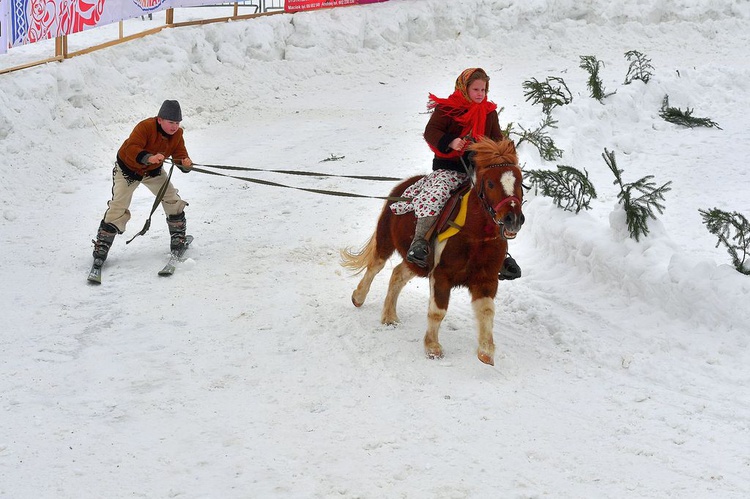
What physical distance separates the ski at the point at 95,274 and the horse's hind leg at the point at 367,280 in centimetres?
262

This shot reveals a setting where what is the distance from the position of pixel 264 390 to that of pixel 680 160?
842cm

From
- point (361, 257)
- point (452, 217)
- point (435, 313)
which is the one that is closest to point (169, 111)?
point (361, 257)

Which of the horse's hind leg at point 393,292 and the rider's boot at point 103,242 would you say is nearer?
the horse's hind leg at point 393,292

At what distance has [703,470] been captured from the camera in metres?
4.78

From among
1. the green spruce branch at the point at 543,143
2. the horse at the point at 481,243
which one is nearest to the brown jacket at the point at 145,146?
the horse at the point at 481,243

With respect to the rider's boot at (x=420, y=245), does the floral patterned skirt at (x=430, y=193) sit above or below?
above

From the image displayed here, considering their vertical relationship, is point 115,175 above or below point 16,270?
above

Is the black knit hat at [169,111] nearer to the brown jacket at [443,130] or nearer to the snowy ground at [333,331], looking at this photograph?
the snowy ground at [333,331]

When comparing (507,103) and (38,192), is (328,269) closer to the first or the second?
(38,192)

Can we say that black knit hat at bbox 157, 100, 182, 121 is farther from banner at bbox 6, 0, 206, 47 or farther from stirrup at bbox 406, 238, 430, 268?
banner at bbox 6, 0, 206, 47

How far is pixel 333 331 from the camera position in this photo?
7016 mm

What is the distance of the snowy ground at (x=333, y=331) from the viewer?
487 cm

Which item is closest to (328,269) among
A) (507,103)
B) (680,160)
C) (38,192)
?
(38,192)

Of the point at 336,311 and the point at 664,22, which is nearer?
the point at 336,311
